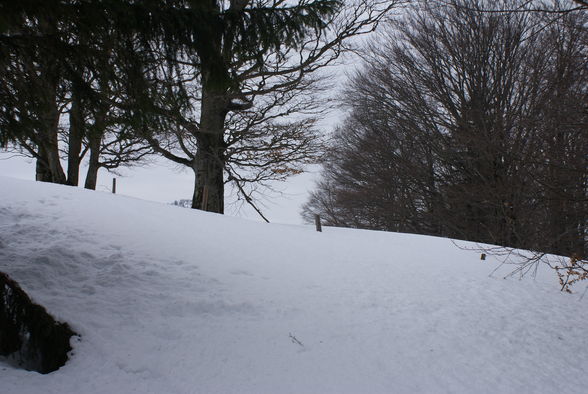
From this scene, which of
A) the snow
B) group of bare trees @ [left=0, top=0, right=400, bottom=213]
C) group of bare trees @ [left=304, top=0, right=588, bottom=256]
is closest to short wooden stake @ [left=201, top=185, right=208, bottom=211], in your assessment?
the snow

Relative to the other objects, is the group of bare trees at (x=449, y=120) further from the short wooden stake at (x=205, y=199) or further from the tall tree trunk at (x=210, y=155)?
the short wooden stake at (x=205, y=199)

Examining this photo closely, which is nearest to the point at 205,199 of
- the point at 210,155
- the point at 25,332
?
the point at 210,155

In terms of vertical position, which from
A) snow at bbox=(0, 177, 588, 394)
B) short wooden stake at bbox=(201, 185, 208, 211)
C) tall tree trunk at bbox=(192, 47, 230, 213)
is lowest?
snow at bbox=(0, 177, 588, 394)

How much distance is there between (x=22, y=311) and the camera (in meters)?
2.35

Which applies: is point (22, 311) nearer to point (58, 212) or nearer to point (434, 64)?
point (58, 212)

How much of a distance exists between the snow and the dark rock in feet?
0.41

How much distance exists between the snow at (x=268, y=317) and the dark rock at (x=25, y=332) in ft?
0.41

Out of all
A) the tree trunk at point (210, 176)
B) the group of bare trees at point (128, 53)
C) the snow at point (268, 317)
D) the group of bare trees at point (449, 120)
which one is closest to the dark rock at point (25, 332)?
the snow at point (268, 317)

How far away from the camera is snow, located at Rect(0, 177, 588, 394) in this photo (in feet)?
8.42

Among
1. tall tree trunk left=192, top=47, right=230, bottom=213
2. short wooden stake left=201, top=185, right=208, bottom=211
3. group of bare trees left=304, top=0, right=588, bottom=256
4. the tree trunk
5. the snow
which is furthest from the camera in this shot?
short wooden stake left=201, top=185, right=208, bottom=211

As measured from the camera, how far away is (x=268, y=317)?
3.56 metres

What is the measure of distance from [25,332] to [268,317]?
1989 mm

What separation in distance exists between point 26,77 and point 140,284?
2.30m

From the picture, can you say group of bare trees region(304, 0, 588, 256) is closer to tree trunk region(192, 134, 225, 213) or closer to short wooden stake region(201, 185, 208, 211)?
tree trunk region(192, 134, 225, 213)
